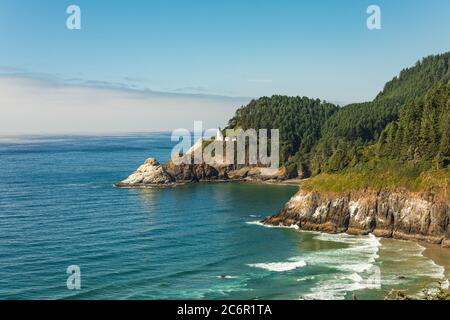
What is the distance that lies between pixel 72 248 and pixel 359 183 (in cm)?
4921

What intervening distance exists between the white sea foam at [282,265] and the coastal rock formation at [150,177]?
287ft

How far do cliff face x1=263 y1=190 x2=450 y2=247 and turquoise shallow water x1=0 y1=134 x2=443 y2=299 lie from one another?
350cm

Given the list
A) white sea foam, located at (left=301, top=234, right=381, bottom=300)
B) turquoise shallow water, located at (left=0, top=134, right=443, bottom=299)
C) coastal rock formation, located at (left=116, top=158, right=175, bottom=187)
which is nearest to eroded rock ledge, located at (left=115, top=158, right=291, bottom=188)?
coastal rock formation, located at (left=116, top=158, right=175, bottom=187)

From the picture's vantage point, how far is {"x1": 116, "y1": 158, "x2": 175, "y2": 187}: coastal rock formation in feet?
519

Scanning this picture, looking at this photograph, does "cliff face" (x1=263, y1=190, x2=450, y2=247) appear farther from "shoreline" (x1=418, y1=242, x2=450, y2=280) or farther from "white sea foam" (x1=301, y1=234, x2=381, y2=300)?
"white sea foam" (x1=301, y1=234, x2=381, y2=300)

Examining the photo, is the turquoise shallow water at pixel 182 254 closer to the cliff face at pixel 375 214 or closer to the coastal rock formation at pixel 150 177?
the cliff face at pixel 375 214

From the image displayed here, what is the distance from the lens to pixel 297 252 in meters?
81.5

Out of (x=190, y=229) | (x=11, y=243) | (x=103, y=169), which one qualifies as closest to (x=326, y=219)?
(x=190, y=229)

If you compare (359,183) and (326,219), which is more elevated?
(359,183)
